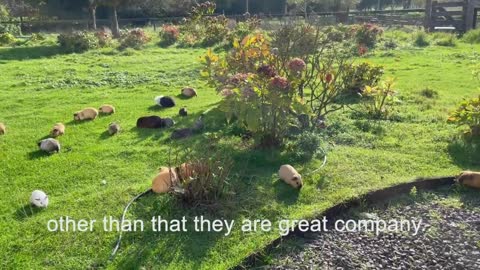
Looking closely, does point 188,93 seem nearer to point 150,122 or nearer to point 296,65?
point 150,122

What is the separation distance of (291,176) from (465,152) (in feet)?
7.22

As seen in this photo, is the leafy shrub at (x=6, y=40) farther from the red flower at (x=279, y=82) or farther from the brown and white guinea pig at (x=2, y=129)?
the red flower at (x=279, y=82)

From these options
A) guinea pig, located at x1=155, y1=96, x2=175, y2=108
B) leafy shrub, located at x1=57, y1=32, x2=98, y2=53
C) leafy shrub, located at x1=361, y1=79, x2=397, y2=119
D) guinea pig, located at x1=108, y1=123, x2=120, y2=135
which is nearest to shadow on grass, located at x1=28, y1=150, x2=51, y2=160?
guinea pig, located at x1=108, y1=123, x2=120, y2=135

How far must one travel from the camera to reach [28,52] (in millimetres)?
16078

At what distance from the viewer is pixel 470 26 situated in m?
20.5

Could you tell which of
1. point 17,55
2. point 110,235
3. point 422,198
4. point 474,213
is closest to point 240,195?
point 110,235

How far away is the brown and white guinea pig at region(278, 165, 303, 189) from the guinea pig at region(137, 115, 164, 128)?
2.40 meters

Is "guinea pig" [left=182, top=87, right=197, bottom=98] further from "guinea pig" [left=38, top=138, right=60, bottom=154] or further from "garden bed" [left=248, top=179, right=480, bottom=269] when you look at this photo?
"garden bed" [left=248, top=179, right=480, bottom=269]

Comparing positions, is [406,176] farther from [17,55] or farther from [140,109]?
[17,55]

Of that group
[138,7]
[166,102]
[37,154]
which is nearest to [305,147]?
[37,154]

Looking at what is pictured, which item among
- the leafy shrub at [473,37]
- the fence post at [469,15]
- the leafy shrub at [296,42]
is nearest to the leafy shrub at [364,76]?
the leafy shrub at [296,42]

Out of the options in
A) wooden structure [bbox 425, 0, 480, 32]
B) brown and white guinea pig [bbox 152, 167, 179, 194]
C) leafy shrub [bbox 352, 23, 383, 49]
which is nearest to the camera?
brown and white guinea pig [bbox 152, 167, 179, 194]

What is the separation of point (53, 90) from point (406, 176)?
290 inches

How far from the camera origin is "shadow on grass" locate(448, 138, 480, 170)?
15.9 feet
